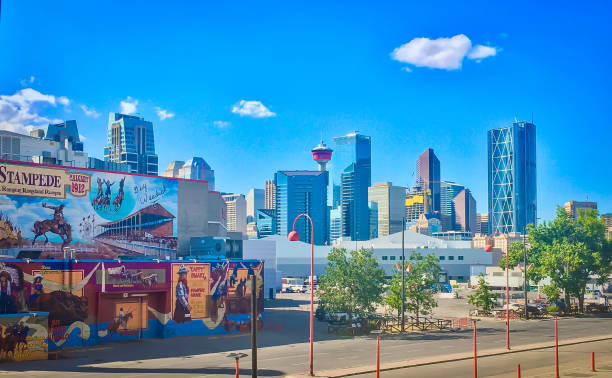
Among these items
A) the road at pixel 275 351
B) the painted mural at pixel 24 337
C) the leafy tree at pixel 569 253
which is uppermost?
the leafy tree at pixel 569 253

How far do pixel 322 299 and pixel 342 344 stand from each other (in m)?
9.42

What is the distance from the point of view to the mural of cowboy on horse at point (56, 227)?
61.4 meters

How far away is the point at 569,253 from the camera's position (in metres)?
83.6

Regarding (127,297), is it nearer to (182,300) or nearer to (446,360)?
(182,300)

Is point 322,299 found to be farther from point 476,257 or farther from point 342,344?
point 476,257

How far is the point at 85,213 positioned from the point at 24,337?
21.7m

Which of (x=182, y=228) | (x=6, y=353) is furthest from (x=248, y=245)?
(x=6, y=353)

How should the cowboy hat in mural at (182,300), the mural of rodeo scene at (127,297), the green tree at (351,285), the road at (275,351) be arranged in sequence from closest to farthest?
the road at (275,351) < the mural of rodeo scene at (127,297) < the cowboy hat in mural at (182,300) < the green tree at (351,285)

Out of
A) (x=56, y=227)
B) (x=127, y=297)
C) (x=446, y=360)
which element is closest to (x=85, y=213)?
(x=56, y=227)

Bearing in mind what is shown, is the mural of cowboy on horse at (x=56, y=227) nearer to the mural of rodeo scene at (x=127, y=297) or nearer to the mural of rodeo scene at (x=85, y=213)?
the mural of rodeo scene at (x=85, y=213)

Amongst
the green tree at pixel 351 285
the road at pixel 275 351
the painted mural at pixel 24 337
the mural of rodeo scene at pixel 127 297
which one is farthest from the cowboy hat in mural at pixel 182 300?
the green tree at pixel 351 285

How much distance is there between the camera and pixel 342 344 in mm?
53438

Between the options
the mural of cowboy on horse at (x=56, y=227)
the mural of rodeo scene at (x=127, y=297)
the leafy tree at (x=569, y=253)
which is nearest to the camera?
the mural of rodeo scene at (x=127, y=297)

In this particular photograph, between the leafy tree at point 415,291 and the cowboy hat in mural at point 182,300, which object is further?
the leafy tree at point 415,291
